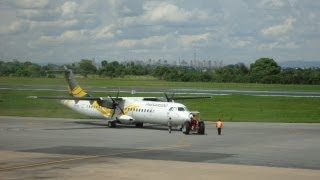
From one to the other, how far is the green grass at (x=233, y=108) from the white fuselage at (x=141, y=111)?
465 inches

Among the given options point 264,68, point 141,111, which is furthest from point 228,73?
point 141,111

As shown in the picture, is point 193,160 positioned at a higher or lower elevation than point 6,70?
lower

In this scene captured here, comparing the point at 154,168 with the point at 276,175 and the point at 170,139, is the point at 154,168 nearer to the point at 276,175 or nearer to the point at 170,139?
the point at 276,175

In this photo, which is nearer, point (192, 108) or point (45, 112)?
point (45, 112)

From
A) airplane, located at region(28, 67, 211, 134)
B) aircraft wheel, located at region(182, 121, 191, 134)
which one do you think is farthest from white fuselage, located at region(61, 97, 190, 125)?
aircraft wheel, located at region(182, 121, 191, 134)

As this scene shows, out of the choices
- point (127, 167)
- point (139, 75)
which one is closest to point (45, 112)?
point (127, 167)

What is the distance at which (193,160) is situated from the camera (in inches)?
1273

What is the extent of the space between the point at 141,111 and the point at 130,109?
1.99 m

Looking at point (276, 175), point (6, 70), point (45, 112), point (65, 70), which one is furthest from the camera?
point (45, 112)

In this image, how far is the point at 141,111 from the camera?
55906mm

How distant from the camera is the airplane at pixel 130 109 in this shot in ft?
172

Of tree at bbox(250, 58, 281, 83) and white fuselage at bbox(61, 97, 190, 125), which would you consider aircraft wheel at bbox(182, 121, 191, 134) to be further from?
tree at bbox(250, 58, 281, 83)

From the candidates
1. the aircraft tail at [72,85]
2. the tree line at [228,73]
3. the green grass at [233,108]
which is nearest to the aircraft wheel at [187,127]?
the aircraft tail at [72,85]

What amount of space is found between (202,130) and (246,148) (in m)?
A: 11.3
